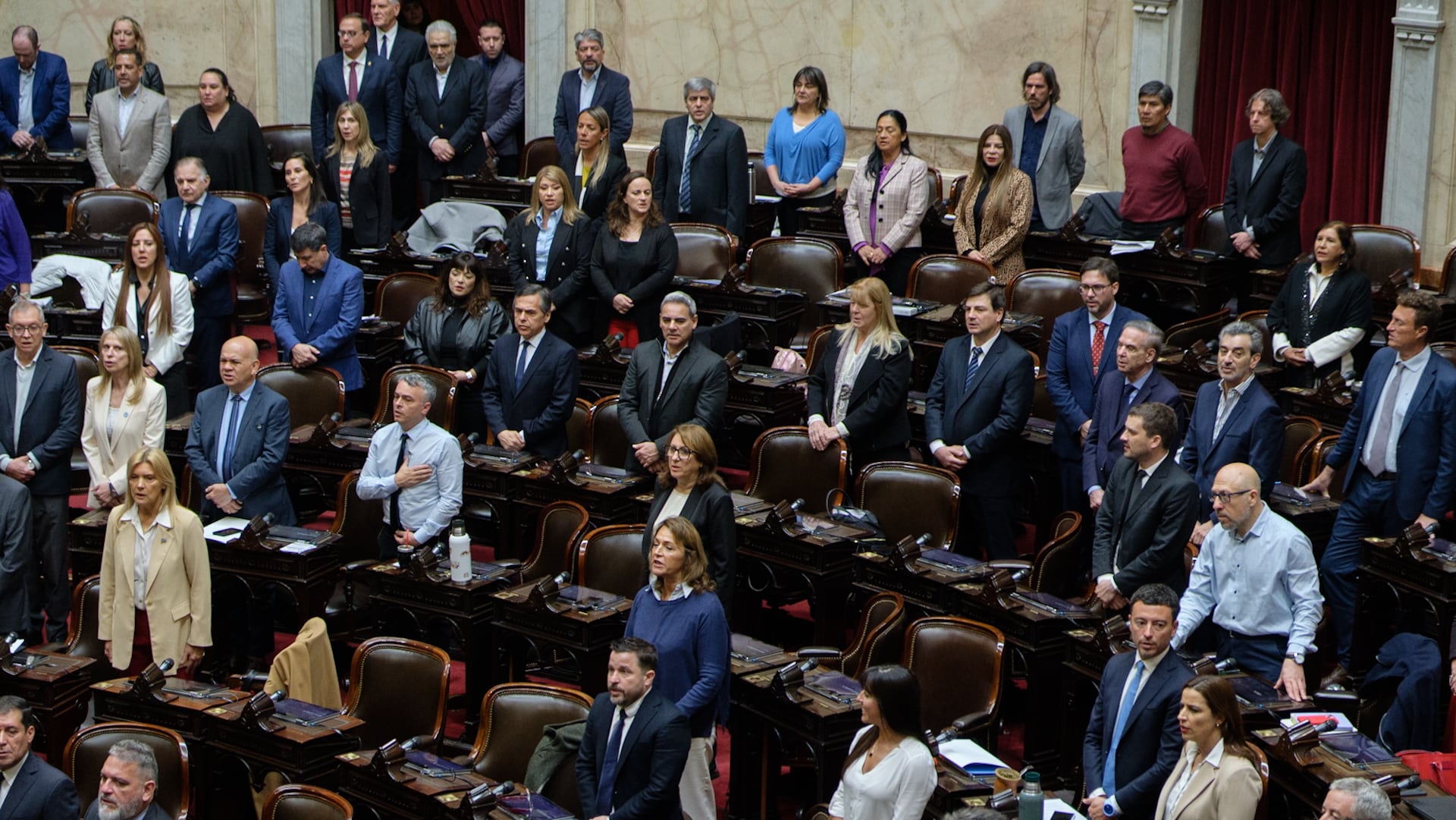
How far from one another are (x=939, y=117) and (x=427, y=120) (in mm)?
3228

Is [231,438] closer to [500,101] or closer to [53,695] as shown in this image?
[53,695]

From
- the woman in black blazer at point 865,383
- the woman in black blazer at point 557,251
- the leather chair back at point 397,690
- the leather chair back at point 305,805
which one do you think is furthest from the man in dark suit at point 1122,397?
the leather chair back at point 305,805

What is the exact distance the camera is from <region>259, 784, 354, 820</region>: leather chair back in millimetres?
6266

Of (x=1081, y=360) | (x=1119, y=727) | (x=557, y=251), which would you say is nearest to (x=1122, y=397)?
(x=1081, y=360)

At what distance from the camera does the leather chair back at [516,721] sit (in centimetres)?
678

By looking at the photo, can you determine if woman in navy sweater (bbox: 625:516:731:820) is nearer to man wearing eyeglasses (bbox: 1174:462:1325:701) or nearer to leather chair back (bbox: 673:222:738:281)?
man wearing eyeglasses (bbox: 1174:462:1325:701)

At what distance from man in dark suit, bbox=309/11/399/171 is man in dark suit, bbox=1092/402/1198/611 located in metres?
5.93

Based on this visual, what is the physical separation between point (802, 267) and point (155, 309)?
3379mm

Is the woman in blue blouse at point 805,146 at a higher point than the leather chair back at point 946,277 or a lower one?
higher

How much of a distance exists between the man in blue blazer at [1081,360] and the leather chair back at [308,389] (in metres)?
3.46

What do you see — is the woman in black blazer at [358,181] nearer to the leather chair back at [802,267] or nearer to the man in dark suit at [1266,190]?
the leather chair back at [802,267]

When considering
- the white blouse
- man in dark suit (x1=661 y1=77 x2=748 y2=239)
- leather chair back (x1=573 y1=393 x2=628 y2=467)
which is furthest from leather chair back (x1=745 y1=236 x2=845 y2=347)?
the white blouse

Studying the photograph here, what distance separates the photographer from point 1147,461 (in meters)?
6.89

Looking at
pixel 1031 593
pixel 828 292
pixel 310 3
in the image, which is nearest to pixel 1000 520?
pixel 1031 593
